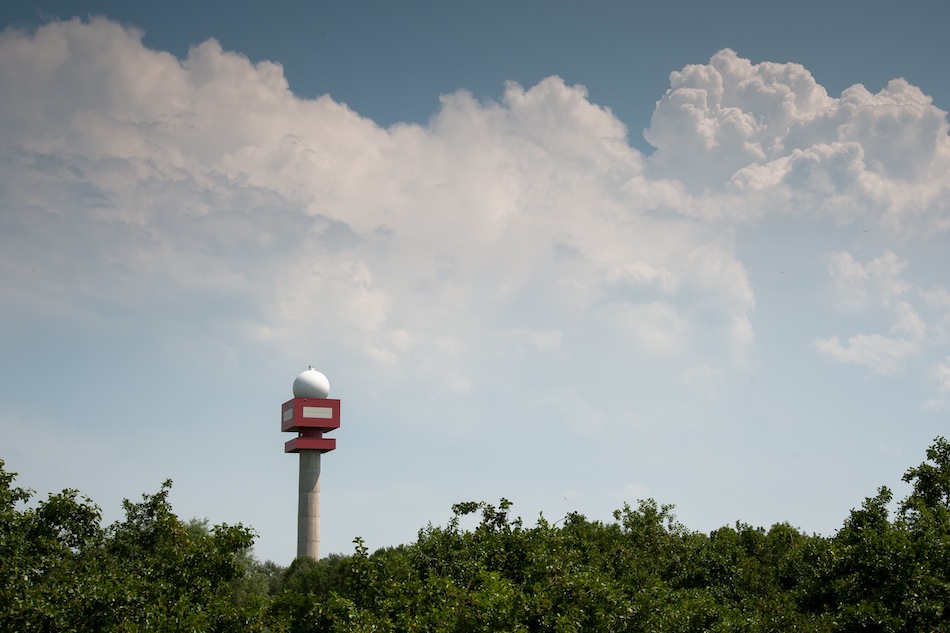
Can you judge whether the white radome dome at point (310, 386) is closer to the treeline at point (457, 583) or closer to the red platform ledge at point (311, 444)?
the red platform ledge at point (311, 444)

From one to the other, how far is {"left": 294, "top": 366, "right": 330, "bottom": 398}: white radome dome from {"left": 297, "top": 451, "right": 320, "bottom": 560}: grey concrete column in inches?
207

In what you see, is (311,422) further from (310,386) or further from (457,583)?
(457,583)

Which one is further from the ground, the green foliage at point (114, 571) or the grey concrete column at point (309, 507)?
the grey concrete column at point (309, 507)

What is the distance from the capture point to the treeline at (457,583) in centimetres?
2458

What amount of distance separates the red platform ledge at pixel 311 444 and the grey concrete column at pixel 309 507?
29.7 inches

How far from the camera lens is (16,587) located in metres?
23.8

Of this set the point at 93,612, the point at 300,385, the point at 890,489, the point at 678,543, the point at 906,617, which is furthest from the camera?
the point at 300,385

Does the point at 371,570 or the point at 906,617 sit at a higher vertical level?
the point at 371,570

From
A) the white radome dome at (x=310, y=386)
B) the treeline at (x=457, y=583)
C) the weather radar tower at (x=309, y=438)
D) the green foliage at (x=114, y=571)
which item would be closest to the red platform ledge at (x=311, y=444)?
the weather radar tower at (x=309, y=438)

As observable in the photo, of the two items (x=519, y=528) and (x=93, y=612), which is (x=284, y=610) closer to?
(x=93, y=612)

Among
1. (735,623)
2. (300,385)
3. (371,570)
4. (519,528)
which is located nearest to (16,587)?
(371,570)

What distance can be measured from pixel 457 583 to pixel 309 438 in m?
49.2

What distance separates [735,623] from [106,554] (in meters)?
20.9

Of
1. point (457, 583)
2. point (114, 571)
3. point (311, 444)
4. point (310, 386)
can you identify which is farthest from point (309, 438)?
point (114, 571)
